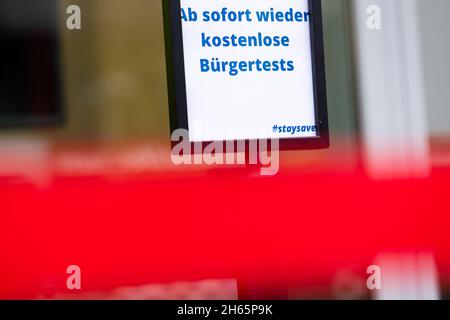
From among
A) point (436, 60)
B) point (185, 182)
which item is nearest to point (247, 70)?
point (185, 182)

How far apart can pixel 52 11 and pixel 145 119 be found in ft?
1.60

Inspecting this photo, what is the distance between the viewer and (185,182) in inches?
107

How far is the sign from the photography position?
215 cm

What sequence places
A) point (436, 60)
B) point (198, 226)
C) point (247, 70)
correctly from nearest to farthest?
1. point (247, 70)
2. point (198, 226)
3. point (436, 60)

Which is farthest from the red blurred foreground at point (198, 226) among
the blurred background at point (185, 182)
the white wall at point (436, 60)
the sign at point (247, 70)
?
the sign at point (247, 70)

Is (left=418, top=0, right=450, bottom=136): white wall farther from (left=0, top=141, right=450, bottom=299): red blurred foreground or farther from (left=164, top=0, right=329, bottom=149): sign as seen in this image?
(left=164, top=0, right=329, bottom=149): sign

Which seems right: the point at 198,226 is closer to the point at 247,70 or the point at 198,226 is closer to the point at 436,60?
the point at 247,70

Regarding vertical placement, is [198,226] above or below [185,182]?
below

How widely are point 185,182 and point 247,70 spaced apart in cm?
61

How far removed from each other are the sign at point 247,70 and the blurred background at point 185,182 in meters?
0.52

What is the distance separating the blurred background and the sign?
20.5 inches

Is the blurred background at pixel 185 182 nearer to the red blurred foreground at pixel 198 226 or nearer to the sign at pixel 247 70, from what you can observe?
the red blurred foreground at pixel 198 226

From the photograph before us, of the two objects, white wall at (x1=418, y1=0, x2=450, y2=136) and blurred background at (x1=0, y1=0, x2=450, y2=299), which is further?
white wall at (x1=418, y1=0, x2=450, y2=136)

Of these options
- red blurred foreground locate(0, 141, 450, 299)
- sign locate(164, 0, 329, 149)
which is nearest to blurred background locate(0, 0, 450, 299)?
red blurred foreground locate(0, 141, 450, 299)
